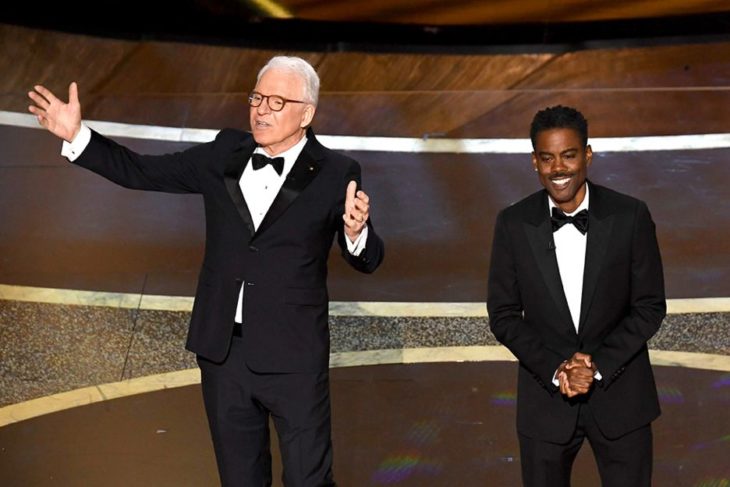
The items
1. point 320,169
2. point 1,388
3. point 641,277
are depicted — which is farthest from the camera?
point 1,388

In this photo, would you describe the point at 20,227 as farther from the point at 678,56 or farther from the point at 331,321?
the point at 678,56

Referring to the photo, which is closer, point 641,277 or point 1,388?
point 641,277

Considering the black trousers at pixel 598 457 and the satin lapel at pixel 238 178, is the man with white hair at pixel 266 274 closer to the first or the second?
the satin lapel at pixel 238 178

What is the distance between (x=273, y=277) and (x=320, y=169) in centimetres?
40

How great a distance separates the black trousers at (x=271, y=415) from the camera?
4523mm

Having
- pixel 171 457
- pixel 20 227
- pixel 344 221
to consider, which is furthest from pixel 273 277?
pixel 20 227

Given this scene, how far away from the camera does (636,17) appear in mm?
12820

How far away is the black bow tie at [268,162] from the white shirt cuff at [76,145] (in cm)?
56

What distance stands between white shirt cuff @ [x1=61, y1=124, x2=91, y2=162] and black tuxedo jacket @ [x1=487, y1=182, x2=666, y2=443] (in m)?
1.42

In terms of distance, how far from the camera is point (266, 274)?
455 cm

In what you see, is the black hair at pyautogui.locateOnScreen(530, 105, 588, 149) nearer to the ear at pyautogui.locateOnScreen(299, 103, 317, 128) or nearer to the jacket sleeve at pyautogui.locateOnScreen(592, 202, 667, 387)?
the jacket sleeve at pyautogui.locateOnScreen(592, 202, 667, 387)

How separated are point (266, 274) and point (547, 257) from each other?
0.93 m

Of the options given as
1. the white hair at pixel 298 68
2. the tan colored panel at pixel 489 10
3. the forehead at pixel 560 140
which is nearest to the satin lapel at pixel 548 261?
the forehead at pixel 560 140

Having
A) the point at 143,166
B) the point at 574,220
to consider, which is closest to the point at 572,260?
the point at 574,220
